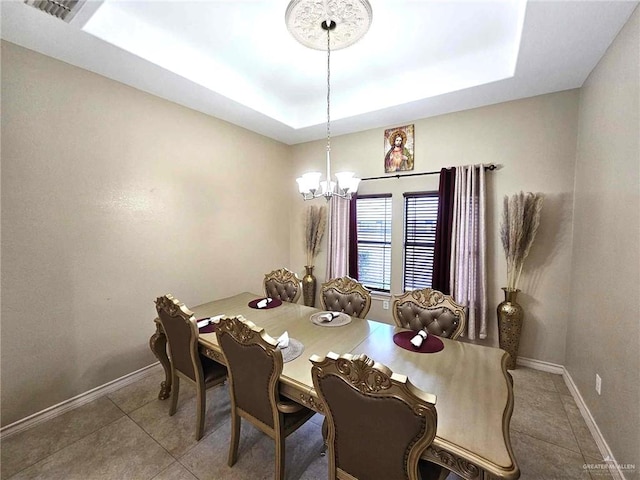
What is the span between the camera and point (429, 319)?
2.09 m

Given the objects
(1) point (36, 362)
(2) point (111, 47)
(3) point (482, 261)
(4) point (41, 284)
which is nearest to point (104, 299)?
(4) point (41, 284)

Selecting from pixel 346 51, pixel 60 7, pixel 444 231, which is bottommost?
pixel 444 231

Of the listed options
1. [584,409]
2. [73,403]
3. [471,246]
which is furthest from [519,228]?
[73,403]

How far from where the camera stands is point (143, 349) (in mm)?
2725

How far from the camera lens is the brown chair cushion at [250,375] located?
1449 mm

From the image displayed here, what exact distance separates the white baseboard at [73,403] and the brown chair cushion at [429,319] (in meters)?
2.71

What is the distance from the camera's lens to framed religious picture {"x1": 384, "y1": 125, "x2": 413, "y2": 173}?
11.2 feet

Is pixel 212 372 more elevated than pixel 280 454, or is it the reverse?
pixel 212 372

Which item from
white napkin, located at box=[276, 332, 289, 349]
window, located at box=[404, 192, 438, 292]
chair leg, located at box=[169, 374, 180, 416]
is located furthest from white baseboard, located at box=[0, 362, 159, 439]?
window, located at box=[404, 192, 438, 292]

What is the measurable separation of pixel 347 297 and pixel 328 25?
7.51 ft

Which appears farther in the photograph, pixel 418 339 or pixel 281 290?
pixel 281 290

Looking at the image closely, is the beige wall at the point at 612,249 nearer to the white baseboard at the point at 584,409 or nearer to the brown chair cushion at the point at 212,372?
the white baseboard at the point at 584,409

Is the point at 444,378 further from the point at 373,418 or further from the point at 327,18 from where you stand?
the point at 327,18

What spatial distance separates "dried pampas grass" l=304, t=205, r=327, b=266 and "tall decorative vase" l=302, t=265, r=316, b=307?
0.19 metres
